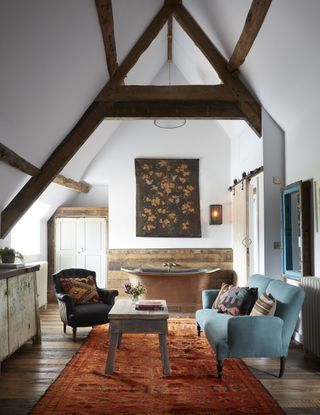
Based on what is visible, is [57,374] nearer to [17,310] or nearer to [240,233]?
[17,310]

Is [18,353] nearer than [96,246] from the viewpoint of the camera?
Yes

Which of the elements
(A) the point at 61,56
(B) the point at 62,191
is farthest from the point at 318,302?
(B) the point at 62,191

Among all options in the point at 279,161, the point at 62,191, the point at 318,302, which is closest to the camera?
the point at 318,302

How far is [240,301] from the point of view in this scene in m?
4.44

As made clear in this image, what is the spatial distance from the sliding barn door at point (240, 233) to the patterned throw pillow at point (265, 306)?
9.43 ft

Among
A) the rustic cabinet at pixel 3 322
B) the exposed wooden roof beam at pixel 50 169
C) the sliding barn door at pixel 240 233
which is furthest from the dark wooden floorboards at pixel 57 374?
the sliding barn door at pixel 240 233

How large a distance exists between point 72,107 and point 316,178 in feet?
9.72

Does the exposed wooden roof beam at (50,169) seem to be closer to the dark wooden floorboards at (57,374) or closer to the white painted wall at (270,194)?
the dark wooden floorboards at (57,374)

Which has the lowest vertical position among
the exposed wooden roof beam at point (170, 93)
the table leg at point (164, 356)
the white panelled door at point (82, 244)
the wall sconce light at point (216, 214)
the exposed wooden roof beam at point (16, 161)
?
the table leg at point (164, 356)

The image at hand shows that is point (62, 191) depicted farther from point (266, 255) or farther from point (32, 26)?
point (32, 26)

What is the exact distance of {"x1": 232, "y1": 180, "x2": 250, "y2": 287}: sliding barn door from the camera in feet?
23.1

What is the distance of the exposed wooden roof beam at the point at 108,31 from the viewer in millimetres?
4426

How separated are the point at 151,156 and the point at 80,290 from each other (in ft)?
12.0

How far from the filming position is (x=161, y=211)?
833 cm
